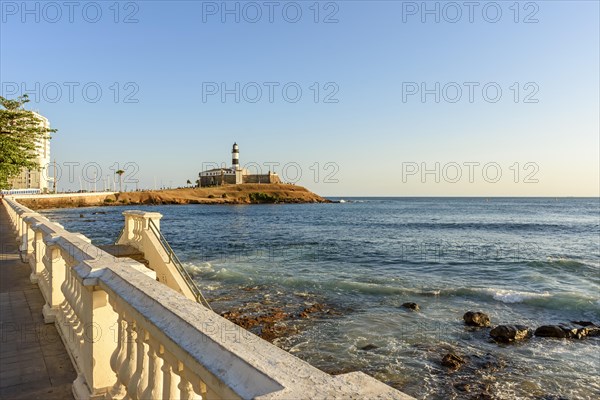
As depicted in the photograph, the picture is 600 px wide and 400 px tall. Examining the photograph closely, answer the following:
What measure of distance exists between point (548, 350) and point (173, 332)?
960cm

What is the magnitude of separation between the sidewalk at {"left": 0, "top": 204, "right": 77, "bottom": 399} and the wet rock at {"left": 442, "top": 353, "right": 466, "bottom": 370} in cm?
664

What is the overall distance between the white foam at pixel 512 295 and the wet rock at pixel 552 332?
325 cm

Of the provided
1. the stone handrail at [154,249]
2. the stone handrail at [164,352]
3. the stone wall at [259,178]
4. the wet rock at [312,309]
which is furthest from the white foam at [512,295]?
the stone wall at [259,178]

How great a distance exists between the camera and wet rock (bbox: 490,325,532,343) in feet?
30.1

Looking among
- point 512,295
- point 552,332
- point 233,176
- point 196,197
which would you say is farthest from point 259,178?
point 552,332

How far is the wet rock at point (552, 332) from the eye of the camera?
960cm

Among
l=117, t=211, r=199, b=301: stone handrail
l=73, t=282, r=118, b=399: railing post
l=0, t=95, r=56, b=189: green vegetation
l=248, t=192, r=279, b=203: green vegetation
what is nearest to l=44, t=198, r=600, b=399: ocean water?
l=117, t=211, r=199, b=301: stone handrail

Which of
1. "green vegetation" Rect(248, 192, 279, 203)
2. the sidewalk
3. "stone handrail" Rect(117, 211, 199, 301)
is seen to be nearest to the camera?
the sidewalk

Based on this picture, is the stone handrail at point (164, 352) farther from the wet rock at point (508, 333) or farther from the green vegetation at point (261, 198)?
the green vegetation at point (261, 198)

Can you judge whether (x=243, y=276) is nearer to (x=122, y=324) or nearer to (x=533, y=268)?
(x=122, y=324)

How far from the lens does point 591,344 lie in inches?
363

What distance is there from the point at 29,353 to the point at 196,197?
110088 millimetres

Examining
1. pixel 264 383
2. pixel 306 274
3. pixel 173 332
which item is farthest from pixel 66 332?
pixel 306 274

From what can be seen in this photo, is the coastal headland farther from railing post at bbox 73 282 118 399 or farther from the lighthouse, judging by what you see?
railing post at bbox 73 282 118 399
